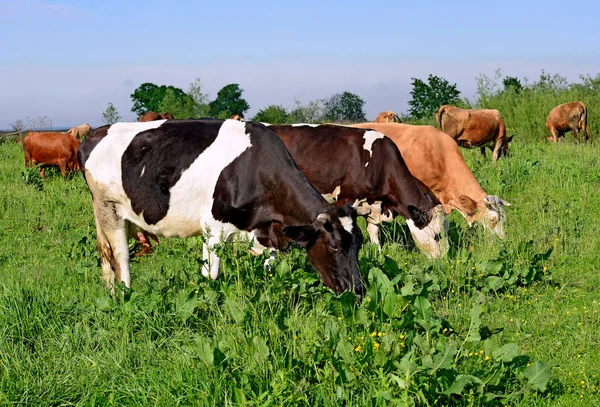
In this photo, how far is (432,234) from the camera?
8977mm

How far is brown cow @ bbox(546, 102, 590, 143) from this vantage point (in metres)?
23.1

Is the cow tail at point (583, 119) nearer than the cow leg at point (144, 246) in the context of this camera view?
No

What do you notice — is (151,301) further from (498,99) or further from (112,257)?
(498,99)

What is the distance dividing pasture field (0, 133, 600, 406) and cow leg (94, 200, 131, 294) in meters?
0.21

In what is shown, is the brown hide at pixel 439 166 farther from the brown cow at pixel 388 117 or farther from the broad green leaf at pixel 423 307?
the brown cow at pixel 388 117

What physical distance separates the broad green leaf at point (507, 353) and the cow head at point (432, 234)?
414 centimetres

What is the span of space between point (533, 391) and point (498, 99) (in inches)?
862

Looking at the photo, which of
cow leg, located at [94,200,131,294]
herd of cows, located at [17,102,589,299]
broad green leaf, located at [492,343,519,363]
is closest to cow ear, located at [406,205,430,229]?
herd of cows, located at [17,102,589,299]

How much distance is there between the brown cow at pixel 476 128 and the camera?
18359 mm

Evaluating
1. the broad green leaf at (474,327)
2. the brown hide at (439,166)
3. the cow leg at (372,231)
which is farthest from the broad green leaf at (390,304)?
the brown hide at (439,166)

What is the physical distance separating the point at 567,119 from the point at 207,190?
1923 cm

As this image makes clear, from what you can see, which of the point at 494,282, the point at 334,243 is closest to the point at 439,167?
the point at 494,282

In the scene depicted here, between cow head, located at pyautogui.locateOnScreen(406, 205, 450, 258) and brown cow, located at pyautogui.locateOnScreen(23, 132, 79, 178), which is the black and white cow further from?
brown cow, located at pyautogui.locateOnScreen(23, 132, 79, 178)

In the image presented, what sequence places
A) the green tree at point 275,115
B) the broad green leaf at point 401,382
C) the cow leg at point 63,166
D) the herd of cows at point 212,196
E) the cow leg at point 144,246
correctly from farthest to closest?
the green tree at point 275,115
the cow leg at point 63,166
the cow leg at point 144,246
the herd of cows at point 212,196
the broad green leaf at point 401,382
